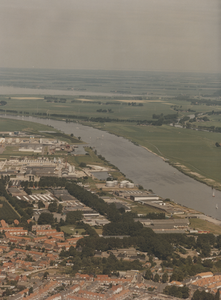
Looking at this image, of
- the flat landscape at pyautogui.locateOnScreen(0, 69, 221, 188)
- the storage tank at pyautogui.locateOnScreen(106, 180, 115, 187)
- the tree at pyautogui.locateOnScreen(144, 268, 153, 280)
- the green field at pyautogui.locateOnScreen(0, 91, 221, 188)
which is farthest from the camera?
the flat landscape at pyautogui.locateOnScreen(0, 69, 221, 188)

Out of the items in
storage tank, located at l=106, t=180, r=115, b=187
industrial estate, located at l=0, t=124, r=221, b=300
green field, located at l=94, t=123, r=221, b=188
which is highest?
green field, located at l=94, t=123, r=221, b=188

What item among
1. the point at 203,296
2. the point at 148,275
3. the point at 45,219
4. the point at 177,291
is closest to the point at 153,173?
the point at 45,219

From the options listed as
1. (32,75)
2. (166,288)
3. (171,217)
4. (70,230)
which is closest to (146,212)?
(171,217)

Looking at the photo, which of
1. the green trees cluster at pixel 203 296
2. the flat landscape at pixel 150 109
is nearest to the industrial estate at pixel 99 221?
the green trees cluster at pixel 203 296

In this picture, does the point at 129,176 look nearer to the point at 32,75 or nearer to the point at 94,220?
the point at 94,220

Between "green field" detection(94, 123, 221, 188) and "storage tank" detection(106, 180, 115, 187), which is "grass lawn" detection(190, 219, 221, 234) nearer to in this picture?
"storage tank" detection(106, 180, 115, 187)

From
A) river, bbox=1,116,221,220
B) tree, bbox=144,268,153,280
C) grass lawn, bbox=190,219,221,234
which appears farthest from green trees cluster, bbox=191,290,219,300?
river, bbox=1,116,221,220
